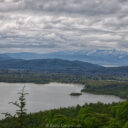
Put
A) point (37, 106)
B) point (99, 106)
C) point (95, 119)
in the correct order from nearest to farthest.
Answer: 1. point (95, 119)
2. point (99, 106)
3. point (37, 106)

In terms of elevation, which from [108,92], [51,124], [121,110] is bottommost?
[108,92]

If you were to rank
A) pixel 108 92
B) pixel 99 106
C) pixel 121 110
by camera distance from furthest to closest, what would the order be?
pixel 108 92
pixel 99 106
pixel 121 110

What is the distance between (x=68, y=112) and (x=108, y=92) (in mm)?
79649

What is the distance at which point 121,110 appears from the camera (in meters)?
4.76

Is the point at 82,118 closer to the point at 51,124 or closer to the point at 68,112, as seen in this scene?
the point at 51,124

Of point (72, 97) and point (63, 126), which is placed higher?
point (63, 126)

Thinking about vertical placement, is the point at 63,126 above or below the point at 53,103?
above

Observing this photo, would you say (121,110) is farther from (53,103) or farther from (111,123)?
(53,103)

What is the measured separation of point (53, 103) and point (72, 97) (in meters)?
18.7

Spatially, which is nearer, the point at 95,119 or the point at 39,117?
the point at 95,119

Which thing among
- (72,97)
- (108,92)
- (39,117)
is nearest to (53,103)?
(72,97)

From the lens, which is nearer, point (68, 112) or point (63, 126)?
point (63, 126)

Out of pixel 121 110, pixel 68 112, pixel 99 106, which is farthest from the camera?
pixel 99 106

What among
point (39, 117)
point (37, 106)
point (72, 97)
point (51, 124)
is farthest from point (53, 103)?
point (51, 124)
